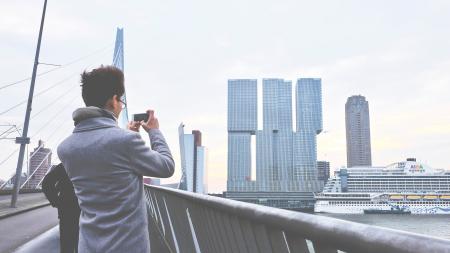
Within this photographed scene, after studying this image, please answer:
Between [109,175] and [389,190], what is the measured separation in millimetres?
77592

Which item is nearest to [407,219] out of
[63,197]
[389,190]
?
[389,190]

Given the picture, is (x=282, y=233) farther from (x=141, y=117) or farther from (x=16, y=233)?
(x=16, y=233)

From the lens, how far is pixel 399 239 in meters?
0.74

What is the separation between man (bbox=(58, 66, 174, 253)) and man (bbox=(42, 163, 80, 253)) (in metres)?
1.18

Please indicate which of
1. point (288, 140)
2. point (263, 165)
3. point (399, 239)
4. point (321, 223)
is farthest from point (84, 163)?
point (288, 140)

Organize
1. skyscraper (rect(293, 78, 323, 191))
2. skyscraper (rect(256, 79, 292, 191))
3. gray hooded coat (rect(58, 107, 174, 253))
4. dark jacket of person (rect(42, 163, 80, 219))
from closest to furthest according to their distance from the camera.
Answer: gray hooded coat (rect(58, 107, 174, 253)) < dark jacket of person (rect(42, 163, 80, 219)) < skyscraper (rect(293, 78, 323, 191)) < skyscraper (rect(256, 79, 292, 191))

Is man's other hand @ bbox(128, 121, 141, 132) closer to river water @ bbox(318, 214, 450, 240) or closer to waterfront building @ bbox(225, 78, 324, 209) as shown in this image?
river water @ bbox(318, 214, 450, 240)

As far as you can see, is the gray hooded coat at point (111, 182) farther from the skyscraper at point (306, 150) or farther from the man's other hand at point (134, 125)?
the skyscraper at point (306, 150)

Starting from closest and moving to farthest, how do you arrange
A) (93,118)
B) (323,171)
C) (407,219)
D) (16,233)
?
(93,118) → (16,233) → (407,219) → (323,171)

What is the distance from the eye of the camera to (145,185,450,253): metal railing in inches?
30.1

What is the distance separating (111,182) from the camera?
1.89 meters

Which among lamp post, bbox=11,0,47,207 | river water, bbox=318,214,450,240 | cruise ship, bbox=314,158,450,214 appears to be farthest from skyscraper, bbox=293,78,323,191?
lamp post, bbox=11,0,47,207

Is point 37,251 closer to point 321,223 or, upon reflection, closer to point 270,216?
point 270,216

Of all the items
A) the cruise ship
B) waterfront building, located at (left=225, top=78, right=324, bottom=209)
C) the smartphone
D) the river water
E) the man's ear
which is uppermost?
waterfront building, located at (left=225, top=78, right=324, bottom=209)
